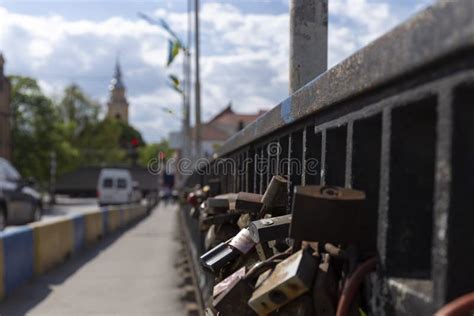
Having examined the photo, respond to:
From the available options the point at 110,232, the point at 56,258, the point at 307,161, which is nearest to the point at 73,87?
the point at 110,232

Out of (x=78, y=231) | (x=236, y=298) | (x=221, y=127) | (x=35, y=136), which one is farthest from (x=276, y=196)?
(x=221, y=127)

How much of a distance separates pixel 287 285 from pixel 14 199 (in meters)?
17.6

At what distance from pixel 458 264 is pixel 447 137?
0.93 ft

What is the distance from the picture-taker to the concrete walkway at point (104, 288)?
8031 millimetres

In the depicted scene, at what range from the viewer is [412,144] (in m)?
1.78

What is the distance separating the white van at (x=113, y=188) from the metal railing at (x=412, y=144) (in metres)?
41.4

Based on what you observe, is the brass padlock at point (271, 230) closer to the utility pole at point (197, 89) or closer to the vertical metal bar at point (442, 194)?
the vertical metal bar at point (442, 194)

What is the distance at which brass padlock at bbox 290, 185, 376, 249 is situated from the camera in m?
1.81

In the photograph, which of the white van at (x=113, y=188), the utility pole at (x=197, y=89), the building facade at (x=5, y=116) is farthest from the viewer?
the building facade at (x=5, y=116)

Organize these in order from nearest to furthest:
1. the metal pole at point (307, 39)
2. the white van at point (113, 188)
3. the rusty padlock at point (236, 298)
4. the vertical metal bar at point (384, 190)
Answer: the vertical metal bar at point (384, 190) < the rusty padlock at point (236, 298) < the metal pole at point (307, 39) < the white van at point (113, 188)

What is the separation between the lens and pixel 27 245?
987 centimetres

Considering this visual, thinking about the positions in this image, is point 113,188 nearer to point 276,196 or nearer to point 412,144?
point 276,196

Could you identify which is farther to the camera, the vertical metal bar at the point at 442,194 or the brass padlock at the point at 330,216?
the brass padlock at the point at 330,216

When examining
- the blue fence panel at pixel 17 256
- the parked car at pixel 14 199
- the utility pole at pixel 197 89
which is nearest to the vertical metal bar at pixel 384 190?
the blue fence panel at pixel 17 256
